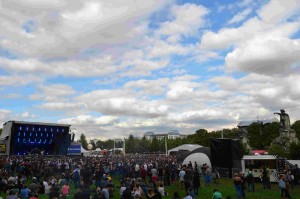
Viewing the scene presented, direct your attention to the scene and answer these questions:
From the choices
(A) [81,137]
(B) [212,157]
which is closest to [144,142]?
(A) [81,137]

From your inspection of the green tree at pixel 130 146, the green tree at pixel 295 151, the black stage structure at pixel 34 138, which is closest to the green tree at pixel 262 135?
the green tree at pixel 295 151

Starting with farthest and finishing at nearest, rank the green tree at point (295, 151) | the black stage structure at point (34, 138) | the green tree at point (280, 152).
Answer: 1. the black stage structure at point (34, 138)
2. the green tree at point (280, 152)
3. the green tree at point (295, 151)

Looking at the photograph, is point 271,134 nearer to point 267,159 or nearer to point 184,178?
point 267,159

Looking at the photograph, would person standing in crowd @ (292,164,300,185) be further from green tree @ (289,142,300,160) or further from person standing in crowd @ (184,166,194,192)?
green tree @ (289,142,300,160)

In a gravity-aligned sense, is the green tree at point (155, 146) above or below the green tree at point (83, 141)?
below

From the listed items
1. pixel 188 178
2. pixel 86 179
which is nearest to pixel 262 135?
pixel 188 178

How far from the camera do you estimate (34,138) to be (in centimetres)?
5059

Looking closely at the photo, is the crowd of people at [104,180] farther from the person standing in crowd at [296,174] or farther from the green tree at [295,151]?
the green tree at [295,151]

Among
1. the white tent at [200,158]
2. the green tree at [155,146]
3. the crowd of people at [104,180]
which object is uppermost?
the green tree at [155,146]

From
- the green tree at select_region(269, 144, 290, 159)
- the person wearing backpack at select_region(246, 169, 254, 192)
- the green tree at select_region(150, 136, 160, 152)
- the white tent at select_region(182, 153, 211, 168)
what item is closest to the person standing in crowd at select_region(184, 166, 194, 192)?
the person wearing backpack at select_region(246, 169, 254, 192)

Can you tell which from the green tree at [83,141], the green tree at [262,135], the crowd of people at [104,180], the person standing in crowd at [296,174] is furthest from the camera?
the green tree at [83,141]

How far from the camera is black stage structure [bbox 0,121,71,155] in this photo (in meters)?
47.7

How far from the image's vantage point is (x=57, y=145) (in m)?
52.9

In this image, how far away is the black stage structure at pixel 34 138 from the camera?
47719 millimetres
